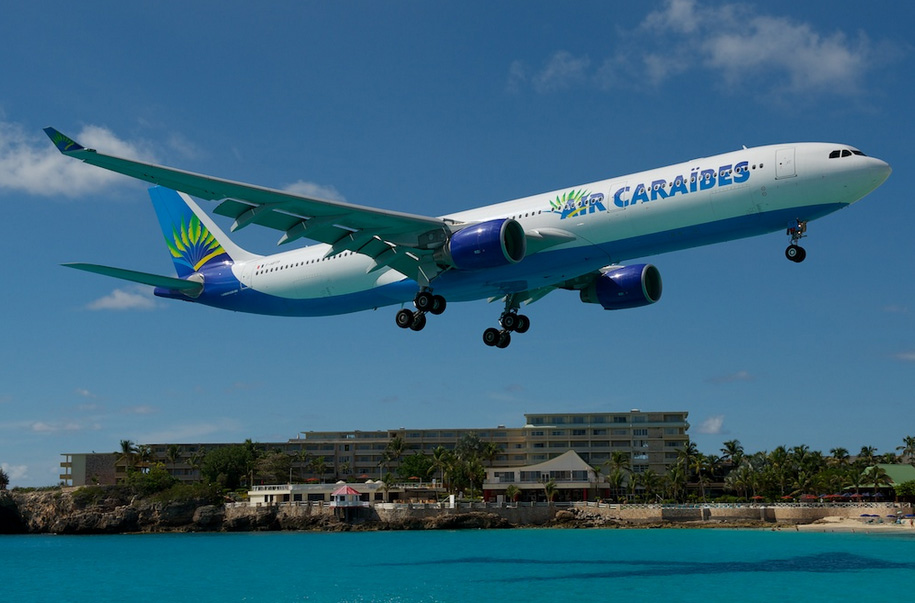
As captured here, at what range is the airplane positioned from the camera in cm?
3566

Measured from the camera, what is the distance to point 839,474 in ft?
481

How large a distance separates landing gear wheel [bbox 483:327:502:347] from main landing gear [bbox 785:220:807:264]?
679 inches

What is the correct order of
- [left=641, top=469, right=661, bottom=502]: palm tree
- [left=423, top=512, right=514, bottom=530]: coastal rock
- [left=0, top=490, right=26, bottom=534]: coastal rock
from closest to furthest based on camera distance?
[left=423, top=512, right=514, bottom=530]: coastal rock
[left=641, top=469, right=661, bottom=502]: palm tree
[left=0, top=490, right=26, bottom=534]: coastal rock

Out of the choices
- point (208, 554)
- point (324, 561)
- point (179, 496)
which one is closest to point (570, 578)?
point (324, 561)

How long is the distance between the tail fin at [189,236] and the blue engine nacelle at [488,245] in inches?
765

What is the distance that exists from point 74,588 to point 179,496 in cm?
6035

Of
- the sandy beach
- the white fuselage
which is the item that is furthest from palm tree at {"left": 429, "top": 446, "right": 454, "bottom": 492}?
the white fuselage

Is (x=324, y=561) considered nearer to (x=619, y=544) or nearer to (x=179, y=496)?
(x=619, y=544)

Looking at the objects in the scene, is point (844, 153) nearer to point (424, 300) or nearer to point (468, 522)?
point (424, 300)

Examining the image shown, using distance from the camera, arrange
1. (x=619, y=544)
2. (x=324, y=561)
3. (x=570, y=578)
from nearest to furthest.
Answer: (x=570, y=578) → (x=324, y=561) → (x=619, y=544)

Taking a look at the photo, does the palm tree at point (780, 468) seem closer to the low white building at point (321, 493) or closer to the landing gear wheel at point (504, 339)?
the low white building at point (321, 493)

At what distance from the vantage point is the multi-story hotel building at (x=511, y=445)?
167750mm

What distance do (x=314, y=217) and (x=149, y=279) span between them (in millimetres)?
15239

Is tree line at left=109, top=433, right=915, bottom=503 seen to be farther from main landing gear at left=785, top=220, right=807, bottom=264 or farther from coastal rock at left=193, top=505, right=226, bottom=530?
main landing gear at left=785, top=220, right=807, bottom=264
